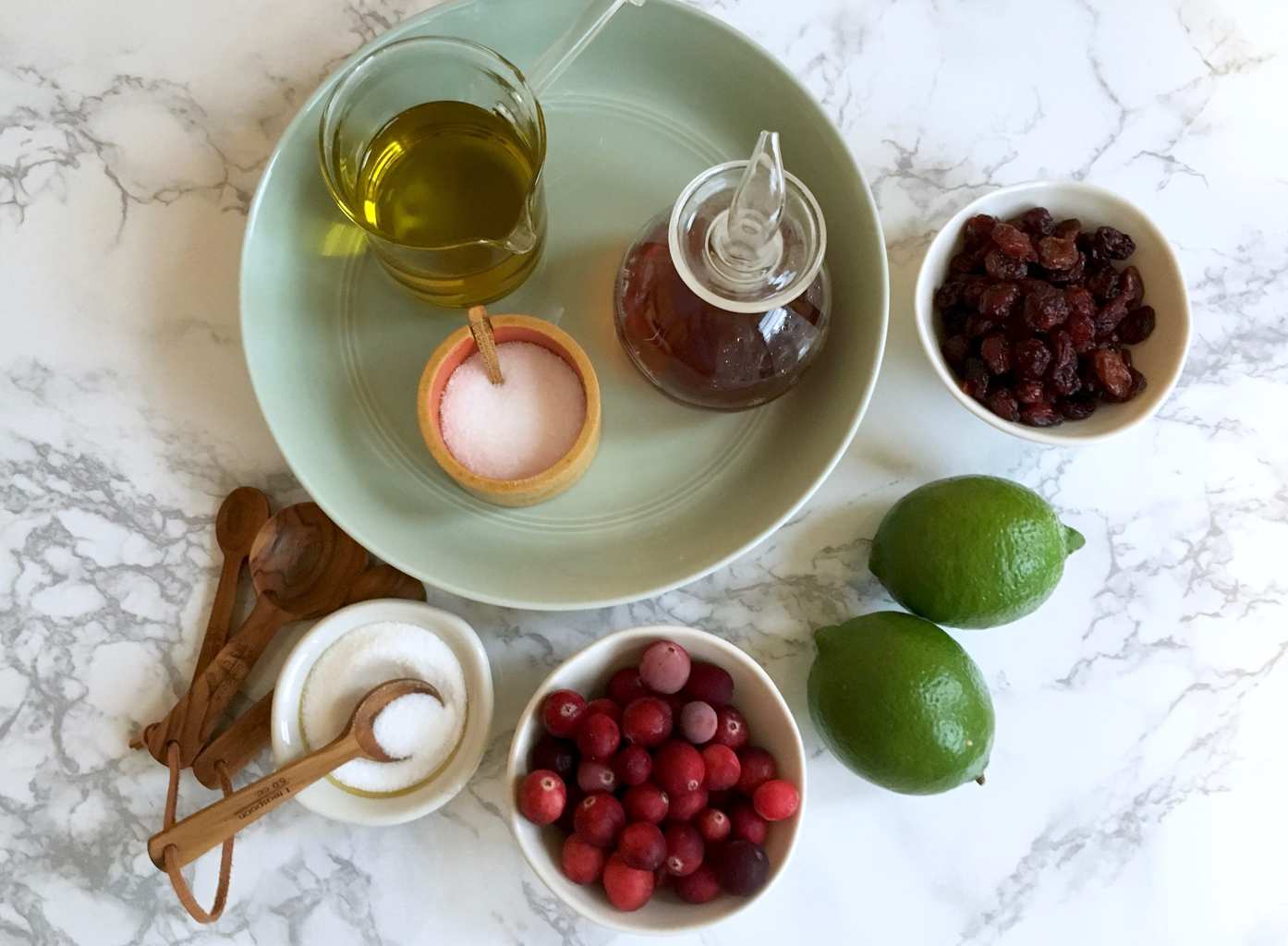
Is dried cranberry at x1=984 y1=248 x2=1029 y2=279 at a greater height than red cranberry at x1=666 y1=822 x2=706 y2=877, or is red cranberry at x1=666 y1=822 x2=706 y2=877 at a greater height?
dried cranberry at x1=984 y1=248 x2=1029 y2=279

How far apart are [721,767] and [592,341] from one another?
0.38 meters

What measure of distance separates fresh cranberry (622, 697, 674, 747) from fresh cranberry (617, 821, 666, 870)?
0.07 m

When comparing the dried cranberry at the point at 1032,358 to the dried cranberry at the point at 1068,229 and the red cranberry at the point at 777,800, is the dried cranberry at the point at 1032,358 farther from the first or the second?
the red cranberry at the point at 777,800

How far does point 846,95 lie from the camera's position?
941mm

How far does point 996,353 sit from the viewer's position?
2.79 feet

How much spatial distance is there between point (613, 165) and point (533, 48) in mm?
120

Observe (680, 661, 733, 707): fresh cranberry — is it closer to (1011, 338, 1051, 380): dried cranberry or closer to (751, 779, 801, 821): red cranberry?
(751, 779, 801, 821): red cranberry

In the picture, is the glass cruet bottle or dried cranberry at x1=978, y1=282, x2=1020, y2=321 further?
dried cranberry at x1=978, y1=282, x2=1020, y2=321

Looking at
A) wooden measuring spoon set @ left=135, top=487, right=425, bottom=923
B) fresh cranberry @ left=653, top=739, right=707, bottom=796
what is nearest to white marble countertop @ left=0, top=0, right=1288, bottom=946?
wooden measuring spoon set @ left=135, top=487, right=425, bottom=923

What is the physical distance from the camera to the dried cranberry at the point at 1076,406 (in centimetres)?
86

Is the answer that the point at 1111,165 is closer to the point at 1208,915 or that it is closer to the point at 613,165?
the point at 613,165

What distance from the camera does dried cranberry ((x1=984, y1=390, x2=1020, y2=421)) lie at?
85cm

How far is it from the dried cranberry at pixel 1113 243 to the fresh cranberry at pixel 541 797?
660 millimetres

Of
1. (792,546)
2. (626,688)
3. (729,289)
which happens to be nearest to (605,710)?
(626,688)
